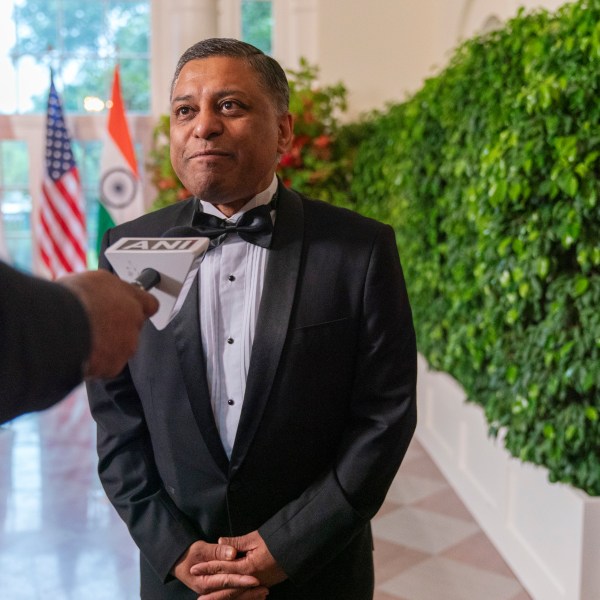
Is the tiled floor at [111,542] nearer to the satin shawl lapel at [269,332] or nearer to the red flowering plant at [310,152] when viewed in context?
the satin shawl lapel at [269,332]

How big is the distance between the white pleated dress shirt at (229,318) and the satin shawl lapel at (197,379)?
2 cm

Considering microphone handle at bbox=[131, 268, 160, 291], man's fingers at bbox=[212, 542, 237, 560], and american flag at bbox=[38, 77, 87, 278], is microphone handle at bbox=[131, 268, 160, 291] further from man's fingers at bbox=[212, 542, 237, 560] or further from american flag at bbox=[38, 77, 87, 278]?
american flag at bbox=[38, 77, 87, 278]

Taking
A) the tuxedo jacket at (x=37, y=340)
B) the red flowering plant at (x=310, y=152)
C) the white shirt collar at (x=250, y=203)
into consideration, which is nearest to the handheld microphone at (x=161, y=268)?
the tuxedo jacket at (x=37, y=340)

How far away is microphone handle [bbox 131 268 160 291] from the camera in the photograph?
114 centimetres

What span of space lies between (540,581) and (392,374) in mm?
2113

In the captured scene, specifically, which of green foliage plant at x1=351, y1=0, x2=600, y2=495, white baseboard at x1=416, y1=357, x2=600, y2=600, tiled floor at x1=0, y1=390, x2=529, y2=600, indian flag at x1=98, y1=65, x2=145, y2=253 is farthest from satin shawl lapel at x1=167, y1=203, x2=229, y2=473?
indian flag at x1=98, y1=65, x2=145, y2=253

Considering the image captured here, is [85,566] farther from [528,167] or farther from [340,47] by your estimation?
[340,47]

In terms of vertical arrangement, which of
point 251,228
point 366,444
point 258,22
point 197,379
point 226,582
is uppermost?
point 258,22

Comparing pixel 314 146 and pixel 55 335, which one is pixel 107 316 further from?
pixel 314 146

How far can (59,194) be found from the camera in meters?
7.64

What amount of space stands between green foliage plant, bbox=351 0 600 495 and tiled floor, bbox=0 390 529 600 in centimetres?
69

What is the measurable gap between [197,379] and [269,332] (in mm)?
169

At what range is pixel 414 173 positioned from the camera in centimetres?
497

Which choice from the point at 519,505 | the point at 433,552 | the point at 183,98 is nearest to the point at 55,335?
the point at 183,98
